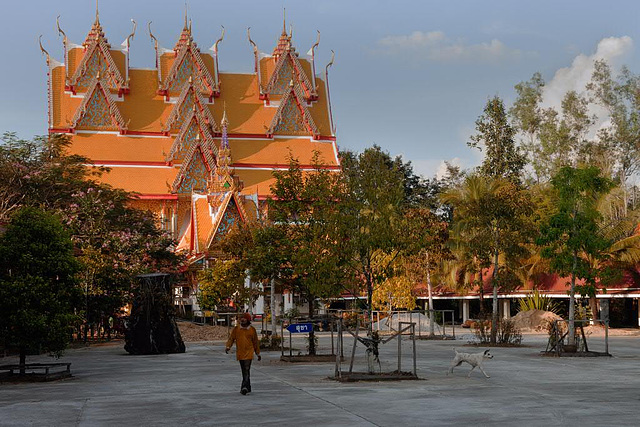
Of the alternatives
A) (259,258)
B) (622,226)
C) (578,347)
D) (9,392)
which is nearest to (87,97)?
(622,226)

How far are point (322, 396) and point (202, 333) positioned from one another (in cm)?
2712

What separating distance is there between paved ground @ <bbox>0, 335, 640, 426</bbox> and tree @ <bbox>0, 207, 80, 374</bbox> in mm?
1255

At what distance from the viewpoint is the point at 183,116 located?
75000mm

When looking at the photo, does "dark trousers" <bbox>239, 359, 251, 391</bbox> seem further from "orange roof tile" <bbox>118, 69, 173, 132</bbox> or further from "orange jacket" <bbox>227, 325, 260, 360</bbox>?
"orange roof tile" <bbox>118, 69, 173, 132</bbox>

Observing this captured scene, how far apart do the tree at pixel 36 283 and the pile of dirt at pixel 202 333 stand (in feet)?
63.6

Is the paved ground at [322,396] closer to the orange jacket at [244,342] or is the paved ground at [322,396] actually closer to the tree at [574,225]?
the orange jacket at [244,342]

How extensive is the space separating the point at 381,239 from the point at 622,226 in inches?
1132

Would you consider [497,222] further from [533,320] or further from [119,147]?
[119,147]

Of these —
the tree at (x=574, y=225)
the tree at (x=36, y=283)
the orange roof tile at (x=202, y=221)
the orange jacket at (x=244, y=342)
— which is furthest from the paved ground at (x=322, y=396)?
the orange roof tile at (x=202, y=221)

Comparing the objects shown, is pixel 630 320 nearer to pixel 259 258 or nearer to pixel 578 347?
pixel 578 347

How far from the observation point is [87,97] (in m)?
72.4

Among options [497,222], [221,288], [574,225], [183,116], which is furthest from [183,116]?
[574,225]

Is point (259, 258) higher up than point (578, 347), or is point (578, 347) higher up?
point (259, 258)

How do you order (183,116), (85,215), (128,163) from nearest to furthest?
(85,215), (128,163), (183,116)
